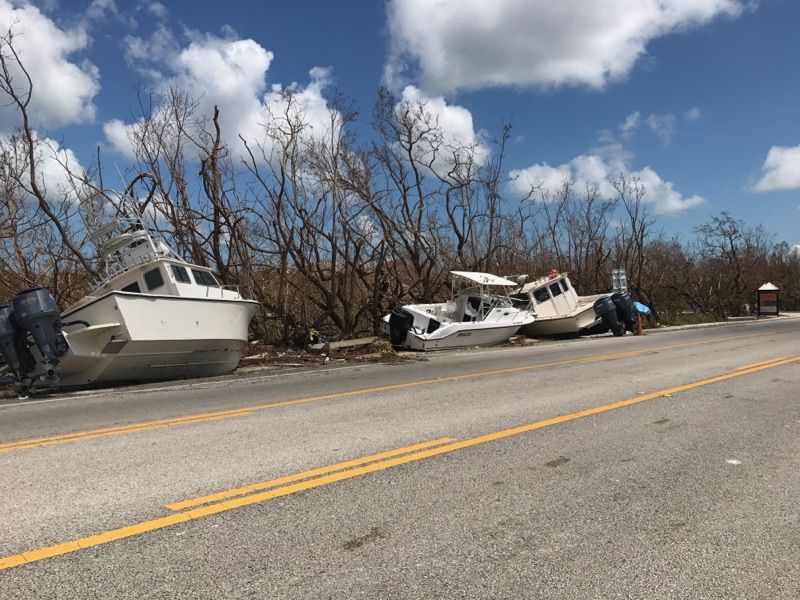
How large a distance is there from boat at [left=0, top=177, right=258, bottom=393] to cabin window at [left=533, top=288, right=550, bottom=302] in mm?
13743

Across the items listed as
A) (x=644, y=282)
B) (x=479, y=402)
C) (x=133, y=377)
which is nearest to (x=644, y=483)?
(x=479, y=402)

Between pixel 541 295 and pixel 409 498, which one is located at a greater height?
pixel 541 295

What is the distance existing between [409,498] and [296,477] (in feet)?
3.51

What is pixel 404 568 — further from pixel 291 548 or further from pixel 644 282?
pixel 644 282

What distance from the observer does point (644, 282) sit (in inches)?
1432

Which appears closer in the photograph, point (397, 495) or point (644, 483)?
point (397, 495)

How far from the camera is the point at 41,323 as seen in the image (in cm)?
1095

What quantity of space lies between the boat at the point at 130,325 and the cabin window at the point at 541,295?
45.1 ft

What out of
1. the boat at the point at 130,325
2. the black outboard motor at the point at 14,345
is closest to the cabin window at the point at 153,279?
the boat at the point at 130,325

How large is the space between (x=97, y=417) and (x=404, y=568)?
6177 mm

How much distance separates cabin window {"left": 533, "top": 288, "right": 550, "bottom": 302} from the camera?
80.5ft

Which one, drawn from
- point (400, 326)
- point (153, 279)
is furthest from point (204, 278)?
point (400, 326)

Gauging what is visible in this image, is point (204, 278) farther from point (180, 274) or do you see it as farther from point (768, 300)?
point (768, 300)

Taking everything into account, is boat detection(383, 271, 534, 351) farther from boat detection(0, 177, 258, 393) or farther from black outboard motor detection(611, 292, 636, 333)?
boat detection(0, 177, 258, 393)
